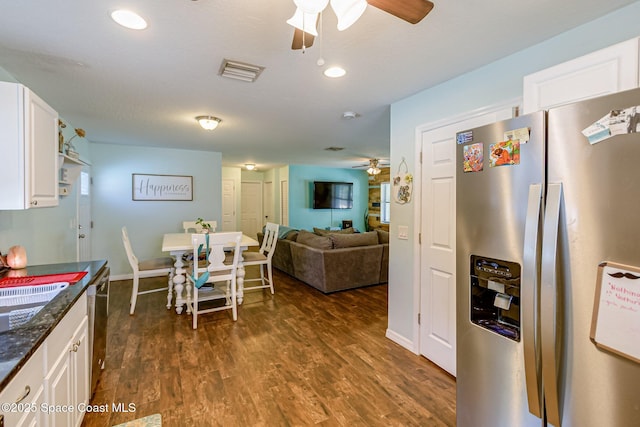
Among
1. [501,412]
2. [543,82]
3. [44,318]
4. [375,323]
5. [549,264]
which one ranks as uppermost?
[543,82]

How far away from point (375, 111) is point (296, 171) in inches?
203

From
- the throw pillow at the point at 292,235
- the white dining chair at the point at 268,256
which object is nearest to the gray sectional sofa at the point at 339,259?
the throw pillow at the point at 292,235

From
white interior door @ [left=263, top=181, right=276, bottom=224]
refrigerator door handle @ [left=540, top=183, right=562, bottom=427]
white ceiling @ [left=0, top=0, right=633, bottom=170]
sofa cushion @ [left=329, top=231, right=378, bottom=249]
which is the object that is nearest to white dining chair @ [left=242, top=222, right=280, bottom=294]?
sofa cushion @ [left=329, top=231, right=378, bottom=249]

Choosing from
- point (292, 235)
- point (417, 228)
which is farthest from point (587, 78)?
point (292, 235)

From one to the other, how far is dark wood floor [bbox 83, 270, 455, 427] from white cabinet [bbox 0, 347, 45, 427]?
93cm

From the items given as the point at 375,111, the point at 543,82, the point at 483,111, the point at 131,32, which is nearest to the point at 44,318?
the point at 131,32

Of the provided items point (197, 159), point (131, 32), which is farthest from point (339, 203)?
point (131, 32)

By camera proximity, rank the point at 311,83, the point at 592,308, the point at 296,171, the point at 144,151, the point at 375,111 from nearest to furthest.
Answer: the point at 592,308, the point at 311,83, the point at 375,111, the point at 144,151, the point at 296,171

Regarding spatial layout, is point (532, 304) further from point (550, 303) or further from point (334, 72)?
point (334, 72)

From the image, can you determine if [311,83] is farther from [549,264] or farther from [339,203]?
[339,203]

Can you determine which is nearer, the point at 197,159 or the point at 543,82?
the point at 543,82

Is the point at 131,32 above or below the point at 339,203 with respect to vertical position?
above

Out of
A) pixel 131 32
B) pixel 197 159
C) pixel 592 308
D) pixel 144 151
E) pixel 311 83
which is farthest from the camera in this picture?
pixel 197 159

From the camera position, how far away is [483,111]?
2092mm
